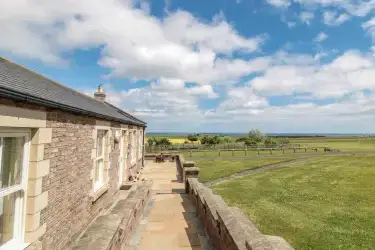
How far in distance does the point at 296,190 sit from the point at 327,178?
4.75 metres

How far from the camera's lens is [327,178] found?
59.9ft

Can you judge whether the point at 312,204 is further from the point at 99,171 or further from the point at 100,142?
the point at 100,142

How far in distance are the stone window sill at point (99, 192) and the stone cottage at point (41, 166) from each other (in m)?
0.10

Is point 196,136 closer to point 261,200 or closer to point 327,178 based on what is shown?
point 327,178

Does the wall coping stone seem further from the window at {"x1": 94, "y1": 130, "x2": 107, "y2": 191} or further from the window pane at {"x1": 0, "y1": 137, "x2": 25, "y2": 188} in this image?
the window at {"x1": 94, "y1": 130, "x2": 107, "y2": 191}

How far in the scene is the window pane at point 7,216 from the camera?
3.94 m

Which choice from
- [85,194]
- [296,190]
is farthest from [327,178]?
[85,194]

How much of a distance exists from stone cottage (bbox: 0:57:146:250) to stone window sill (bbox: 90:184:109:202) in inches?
3.9

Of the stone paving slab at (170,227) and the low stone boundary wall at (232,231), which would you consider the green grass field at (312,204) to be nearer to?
the stone paving slab at (170,227)

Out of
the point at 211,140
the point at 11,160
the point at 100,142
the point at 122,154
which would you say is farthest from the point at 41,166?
the point at 211,140

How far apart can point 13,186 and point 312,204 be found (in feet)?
40.0

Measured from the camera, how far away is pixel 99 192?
330 inches

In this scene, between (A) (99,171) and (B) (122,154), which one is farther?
(B) (122,154)

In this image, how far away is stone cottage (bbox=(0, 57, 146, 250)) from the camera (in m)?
3.92
